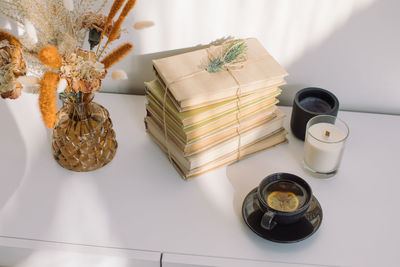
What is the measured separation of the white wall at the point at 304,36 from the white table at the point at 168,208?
15 centimetres

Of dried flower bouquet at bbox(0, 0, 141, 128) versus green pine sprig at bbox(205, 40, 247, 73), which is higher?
dried flower bouquet at bbox(0, 0, 141, 128)

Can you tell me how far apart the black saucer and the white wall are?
41 centimetres

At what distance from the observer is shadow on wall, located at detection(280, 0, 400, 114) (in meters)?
1.13

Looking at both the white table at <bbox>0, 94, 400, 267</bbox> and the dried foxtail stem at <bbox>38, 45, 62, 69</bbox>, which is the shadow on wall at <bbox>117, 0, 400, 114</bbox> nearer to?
the white table at <bbox>0, 94, 400, 267</bbox>

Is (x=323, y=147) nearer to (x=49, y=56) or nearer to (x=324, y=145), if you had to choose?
(x=324, y=145)

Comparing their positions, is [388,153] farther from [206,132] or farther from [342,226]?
[206,132]

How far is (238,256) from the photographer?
36.0 inches

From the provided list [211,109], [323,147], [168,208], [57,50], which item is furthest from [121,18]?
[323,147]

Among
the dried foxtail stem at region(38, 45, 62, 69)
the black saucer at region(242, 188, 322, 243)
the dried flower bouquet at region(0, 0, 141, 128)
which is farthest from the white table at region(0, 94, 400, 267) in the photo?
the dried foxtail stem at region(38, 45, 62, 69)

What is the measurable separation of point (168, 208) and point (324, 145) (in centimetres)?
39

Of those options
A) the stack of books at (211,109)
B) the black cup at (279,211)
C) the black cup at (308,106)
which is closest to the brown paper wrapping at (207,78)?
the stack of books at (211,109)

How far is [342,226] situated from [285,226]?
13 centimetres

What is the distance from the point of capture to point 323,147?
1.04 metres

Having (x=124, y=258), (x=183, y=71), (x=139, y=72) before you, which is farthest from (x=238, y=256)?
(x=139, y=72)
